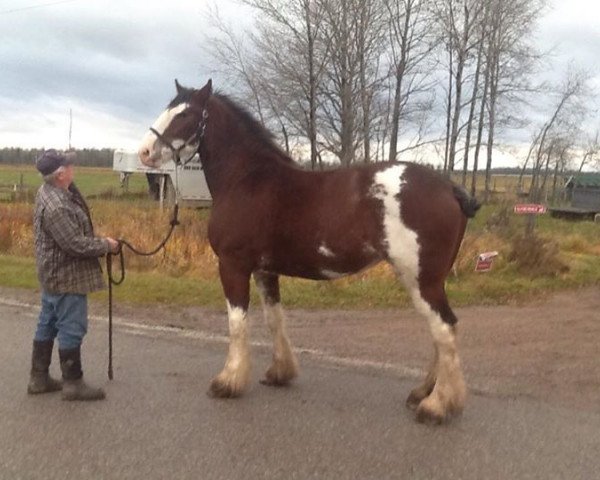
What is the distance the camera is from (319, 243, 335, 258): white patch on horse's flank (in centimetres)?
485

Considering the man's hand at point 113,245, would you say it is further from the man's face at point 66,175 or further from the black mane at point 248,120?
the black mane at point 248,120

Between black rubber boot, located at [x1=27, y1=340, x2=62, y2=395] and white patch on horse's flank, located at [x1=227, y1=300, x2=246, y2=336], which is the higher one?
white patch on horse's flank, located at [x1=227, y1=300, x2=246, y2=336]

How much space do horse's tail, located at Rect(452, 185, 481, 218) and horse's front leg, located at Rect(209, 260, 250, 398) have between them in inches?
63.9

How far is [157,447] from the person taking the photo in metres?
4.11

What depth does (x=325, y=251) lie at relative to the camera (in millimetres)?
4859

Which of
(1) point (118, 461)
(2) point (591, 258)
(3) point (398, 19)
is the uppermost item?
(3) point (398, 19)

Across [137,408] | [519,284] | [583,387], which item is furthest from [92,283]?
[519,284]

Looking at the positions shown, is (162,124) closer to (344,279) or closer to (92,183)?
(344,279)

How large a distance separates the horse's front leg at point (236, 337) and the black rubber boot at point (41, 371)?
4.05ft

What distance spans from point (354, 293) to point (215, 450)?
541 cm

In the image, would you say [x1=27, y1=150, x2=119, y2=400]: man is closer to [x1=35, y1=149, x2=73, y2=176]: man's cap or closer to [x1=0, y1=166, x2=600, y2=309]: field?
[x1=35, y1=149, x2=73, y2=176]: man's cap

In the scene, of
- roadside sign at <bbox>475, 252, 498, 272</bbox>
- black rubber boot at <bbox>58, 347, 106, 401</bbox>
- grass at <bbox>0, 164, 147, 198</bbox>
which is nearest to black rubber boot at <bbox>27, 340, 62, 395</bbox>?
black rubber boot at <bbox>58, 347, 106, 401</bbox>

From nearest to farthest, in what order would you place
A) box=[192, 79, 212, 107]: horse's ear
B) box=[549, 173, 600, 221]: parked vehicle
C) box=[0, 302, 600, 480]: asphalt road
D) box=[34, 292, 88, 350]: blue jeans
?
box=[0, 302, 600, 480]: asphalt road < box=[34, 292, 88, 350]: blue jeans < box=[192, 79, 212, 107]: horse's ear < box=[549, 173, 600, 221]: parked vehicle

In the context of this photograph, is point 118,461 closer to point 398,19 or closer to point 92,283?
point 92,283
